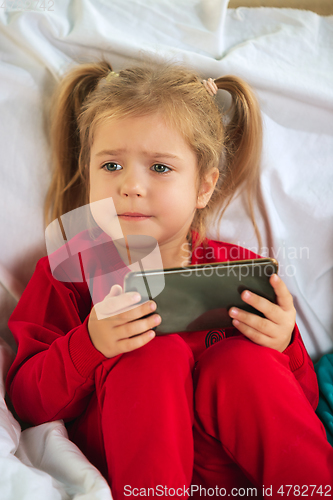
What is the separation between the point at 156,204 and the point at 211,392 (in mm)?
308

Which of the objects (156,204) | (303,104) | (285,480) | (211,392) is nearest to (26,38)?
(156,204)

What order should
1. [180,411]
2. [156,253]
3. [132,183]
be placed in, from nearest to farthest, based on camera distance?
[180,411], [132,183], [156,253]

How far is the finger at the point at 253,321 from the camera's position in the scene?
61cm

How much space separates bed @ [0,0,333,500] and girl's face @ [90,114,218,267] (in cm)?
20

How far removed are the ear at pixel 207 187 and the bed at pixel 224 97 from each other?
0.34 feet

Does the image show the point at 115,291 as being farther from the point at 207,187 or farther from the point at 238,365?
the point at 207,187

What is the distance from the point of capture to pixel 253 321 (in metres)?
0.61

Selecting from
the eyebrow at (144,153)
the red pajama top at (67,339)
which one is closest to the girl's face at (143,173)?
the eyebrow at (144,153)

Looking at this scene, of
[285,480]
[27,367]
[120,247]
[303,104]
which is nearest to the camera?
[285,480]

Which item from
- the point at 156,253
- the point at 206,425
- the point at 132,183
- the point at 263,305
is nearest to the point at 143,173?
the point at 132,183

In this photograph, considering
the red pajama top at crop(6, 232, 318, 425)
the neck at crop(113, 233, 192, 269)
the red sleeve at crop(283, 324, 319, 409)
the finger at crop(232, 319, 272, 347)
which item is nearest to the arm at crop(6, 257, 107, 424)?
the red pajama top at crop(6, 232, 318, 425)

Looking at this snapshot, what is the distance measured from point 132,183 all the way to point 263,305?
28cm

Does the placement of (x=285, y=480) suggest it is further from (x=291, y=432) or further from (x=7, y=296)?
(x=7, y=296)

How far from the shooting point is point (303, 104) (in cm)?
89
